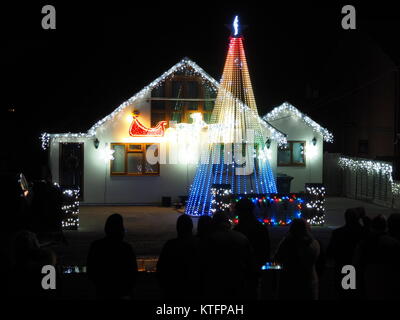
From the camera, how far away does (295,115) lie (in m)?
26.1

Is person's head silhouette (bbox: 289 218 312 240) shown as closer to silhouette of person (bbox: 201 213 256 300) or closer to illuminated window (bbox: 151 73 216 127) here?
silhouette of person (bbox: 201 213 256 300)

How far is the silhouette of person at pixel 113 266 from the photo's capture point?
24.0 ft

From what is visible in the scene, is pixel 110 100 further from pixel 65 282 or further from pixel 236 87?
pixel 65 282

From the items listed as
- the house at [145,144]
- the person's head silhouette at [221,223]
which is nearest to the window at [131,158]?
the house at [145,144]

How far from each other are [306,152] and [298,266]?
18.4 meters


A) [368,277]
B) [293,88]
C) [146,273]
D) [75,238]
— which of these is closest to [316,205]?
[75,238]

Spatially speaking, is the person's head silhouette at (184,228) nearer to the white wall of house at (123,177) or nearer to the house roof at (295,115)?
the white wall of house at (123,177)

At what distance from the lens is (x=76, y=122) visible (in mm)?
23859

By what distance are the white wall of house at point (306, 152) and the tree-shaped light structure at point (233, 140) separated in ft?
18.6

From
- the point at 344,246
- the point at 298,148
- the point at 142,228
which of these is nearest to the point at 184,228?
the point at 344,246

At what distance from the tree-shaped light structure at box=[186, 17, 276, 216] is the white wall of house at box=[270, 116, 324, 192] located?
5.66 meters

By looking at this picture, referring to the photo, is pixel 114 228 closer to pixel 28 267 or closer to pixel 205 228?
pixel 28 267

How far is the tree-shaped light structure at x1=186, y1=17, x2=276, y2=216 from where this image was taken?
63.5 feet
